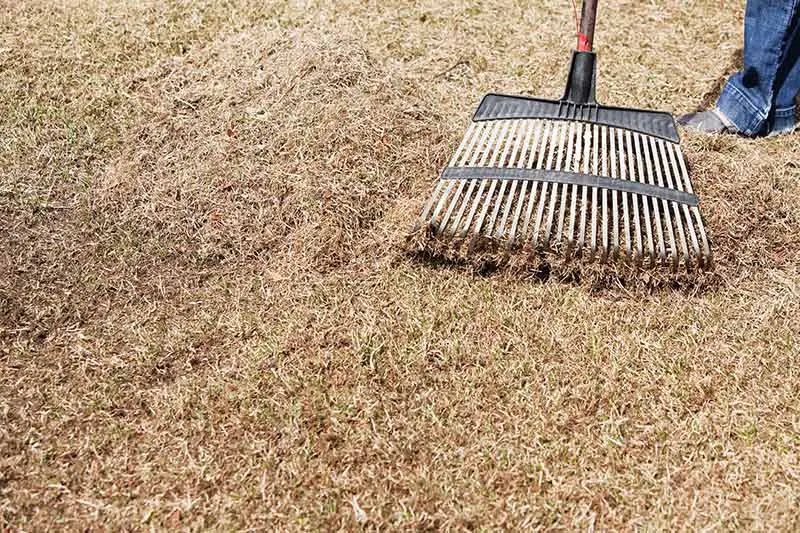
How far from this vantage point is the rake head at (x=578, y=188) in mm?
2748

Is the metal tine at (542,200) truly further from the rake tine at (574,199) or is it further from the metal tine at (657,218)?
the metal tine at (657,218)

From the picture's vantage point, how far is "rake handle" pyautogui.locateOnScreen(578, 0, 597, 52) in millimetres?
3140

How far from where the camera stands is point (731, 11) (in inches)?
204

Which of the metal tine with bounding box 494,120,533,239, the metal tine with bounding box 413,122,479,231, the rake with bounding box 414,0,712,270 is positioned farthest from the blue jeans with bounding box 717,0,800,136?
the metal tine with bounding box 413,122,479,231

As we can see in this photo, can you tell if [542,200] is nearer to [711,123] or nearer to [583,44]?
[583,44]

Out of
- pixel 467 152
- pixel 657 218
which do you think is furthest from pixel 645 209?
pixel 467 152

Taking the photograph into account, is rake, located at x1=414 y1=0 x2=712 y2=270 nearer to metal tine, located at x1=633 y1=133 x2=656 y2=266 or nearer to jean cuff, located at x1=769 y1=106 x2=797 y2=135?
metal tine, located at x1=633 y1=133 x2=656 y2=266

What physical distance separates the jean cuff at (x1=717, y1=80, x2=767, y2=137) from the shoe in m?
0.02

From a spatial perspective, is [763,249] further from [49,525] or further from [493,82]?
[49,525]

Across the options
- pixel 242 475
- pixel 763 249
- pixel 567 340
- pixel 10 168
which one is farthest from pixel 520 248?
pixel 10 168

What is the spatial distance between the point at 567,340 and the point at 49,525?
1.72 metres

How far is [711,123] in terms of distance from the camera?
3889 millimetres

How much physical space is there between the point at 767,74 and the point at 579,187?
A: 5.29 ft

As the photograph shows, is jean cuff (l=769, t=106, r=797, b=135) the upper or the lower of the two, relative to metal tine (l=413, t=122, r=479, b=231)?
lower
